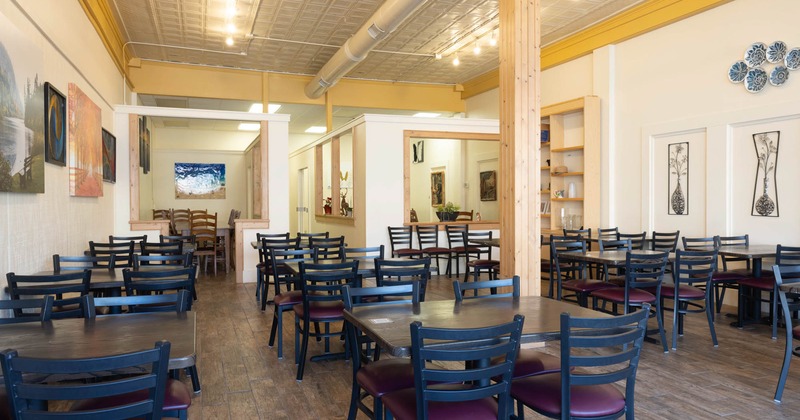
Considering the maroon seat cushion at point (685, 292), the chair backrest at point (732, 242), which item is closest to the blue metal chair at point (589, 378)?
the maroon seat cushion at point (685, 292)

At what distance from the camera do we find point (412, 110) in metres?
13.0

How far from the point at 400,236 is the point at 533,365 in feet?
21.2

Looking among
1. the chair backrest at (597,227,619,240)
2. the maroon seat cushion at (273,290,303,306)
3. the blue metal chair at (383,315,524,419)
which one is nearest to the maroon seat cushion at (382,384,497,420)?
the blue metal chair at (383,315,524,419)

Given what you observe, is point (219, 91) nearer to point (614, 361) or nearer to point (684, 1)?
point (684, 1)

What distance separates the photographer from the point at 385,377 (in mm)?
2654

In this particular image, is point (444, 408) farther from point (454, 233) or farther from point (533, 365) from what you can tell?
point (454, 233)

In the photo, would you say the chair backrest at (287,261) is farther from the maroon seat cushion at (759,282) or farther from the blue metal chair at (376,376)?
the maroon seat cushion at (759,282)

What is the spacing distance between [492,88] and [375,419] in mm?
10127

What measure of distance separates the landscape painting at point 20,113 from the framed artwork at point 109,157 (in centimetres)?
313

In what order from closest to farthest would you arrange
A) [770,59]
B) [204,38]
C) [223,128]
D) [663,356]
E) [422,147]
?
[663,356]
[770,59]
[204,38]
[422,147]
[223,128]

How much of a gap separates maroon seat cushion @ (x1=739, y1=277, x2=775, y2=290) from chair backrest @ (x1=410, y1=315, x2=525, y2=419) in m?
4.47

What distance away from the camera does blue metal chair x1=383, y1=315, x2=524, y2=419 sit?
6.78 feet

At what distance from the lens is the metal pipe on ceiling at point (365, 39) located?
684 centimetres

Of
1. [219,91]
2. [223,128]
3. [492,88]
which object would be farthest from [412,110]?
[223,128]
